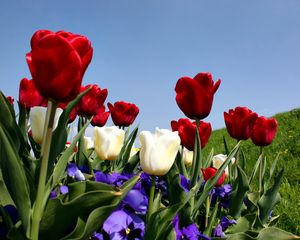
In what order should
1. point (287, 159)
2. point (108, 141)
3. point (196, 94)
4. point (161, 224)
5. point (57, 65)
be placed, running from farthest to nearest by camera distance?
point (287, 159) → point (108, 141) → point (196, 94) → point (161, 224) → point (57, 65)

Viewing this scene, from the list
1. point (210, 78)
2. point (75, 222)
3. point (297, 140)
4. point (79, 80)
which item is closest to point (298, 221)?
point (210, 78)

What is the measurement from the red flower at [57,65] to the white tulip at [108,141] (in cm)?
91

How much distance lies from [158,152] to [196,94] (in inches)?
18.6

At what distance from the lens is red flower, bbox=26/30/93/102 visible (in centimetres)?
112

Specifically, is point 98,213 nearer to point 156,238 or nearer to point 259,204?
point 156,238

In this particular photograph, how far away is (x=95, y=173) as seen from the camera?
192 cm

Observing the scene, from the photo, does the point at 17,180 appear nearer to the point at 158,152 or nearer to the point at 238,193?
the point at 158,152

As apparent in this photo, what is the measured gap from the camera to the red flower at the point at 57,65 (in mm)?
1119

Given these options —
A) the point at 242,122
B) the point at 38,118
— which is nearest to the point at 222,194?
the point at 242,122

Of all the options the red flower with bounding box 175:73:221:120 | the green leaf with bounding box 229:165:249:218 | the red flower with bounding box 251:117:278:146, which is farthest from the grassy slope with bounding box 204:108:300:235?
the red flower with bounding box 175:73:221:120

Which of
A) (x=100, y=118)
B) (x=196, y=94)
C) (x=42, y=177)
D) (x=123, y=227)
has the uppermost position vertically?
(x=196, y=94)

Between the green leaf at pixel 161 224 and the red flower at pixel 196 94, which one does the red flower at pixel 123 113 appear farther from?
the green leaf at pixel 161 224

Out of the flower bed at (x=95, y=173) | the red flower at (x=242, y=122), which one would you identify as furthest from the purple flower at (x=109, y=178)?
the red flower at (x=242, y=122)

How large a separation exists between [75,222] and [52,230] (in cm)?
8
